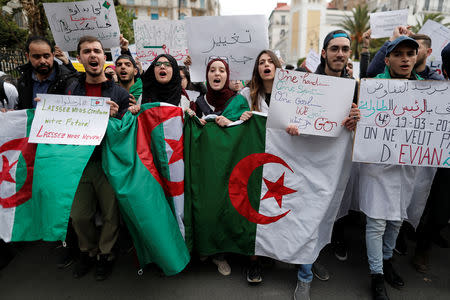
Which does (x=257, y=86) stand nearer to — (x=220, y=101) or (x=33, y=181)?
(x=220, y=101)

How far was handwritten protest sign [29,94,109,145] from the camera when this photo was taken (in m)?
2.21

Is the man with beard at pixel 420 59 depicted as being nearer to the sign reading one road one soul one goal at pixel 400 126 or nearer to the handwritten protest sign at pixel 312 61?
the sign reading one road one soul one goal at pixel 400 126

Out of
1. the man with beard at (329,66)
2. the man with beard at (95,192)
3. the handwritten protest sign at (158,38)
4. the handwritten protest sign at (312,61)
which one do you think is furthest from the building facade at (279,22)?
the man with beard at (95,192)

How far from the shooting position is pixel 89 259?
2596 millimetres

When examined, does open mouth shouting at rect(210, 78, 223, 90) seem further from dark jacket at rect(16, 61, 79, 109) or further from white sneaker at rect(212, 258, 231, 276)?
white sneaker at rect(212, 258, 231, 276)

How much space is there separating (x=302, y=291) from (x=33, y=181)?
2321 millimetres

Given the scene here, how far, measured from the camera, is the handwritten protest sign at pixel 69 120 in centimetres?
221

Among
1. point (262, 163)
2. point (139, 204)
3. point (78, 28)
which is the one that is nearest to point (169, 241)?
point (139, 204)

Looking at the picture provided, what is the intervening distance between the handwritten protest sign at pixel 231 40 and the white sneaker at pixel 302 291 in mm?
2188

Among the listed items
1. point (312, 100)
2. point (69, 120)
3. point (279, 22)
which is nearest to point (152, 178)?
point (69, 120)

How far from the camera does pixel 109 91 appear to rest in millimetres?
2475

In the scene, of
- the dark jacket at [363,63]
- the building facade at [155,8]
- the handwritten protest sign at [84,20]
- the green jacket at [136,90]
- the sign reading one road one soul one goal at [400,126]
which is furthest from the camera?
the building facade at [155,8]

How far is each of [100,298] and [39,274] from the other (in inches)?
29.6

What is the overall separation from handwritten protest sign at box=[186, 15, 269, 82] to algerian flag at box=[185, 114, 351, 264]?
4.05ft
